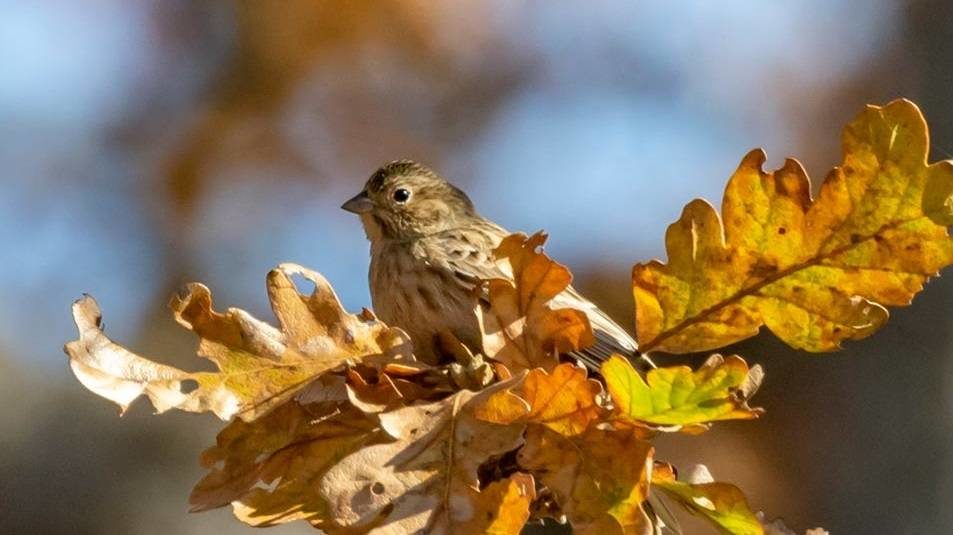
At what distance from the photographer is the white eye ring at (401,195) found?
530 centimetres

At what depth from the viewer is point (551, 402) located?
2469 millimetres

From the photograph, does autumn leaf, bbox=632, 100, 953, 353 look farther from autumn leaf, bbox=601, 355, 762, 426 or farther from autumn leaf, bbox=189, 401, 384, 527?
autumn leaf, bbox=189, 401, 384, 527

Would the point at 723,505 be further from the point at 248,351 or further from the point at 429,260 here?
the point at 429,260

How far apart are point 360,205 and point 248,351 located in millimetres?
2787

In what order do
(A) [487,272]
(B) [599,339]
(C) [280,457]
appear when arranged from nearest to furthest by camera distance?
(C) [280,457], (B) [599,339], (A) [487,272]

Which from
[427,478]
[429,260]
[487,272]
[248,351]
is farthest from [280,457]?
[429,260]

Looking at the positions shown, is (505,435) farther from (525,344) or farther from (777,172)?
(777,172)

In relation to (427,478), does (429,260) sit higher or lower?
higher

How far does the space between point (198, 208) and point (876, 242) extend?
8147 mm

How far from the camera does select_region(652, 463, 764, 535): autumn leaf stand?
8.40ft

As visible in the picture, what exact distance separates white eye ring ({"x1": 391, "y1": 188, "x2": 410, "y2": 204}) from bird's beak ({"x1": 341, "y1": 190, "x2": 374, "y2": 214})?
0.09 meters

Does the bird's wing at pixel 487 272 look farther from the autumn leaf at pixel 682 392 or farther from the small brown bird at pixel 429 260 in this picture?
the autumn leaf at pixel 682 392

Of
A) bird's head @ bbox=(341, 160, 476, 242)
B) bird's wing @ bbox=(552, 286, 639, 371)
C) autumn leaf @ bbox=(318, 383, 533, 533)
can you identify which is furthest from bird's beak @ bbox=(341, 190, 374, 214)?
autumn leaf @ bbox=(318, 383, 533, 533)

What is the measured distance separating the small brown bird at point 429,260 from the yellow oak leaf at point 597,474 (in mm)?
872
